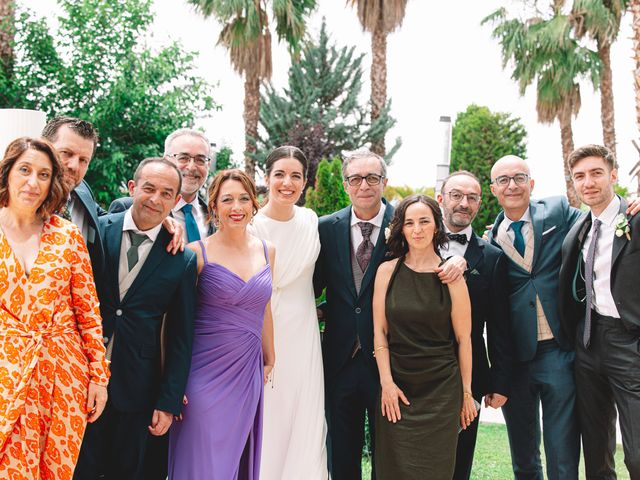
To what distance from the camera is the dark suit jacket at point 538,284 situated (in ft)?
14.8

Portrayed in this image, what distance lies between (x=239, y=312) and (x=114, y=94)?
378 inches

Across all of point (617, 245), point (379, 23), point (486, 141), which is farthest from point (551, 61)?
point (617, 245)

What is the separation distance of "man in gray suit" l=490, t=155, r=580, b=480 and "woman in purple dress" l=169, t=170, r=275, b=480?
195cm

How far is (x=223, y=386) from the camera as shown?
3.81 m

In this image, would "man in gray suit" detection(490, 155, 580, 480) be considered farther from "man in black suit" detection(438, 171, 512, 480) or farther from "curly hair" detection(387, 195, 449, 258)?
"curly hair" detection(387, 195, 449, 258)

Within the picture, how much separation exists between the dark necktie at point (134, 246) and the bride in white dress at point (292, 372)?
1.02m

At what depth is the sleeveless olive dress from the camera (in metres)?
3.93

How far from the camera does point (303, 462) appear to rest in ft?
14.5

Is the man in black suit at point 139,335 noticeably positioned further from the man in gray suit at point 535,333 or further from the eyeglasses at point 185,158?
the man in gray suit at point 535,333

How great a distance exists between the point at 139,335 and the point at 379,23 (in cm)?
1880

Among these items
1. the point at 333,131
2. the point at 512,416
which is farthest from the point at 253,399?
the point at 333,131

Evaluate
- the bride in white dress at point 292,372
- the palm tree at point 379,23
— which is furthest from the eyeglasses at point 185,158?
the palm tree at point 379,23

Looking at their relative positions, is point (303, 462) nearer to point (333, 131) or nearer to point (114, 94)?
point (114, 94)

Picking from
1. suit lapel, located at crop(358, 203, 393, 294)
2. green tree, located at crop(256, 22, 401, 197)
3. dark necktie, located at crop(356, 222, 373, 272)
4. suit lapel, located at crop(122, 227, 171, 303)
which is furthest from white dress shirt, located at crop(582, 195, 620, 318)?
green tree, located at crop(256, 22, 401, 197)
